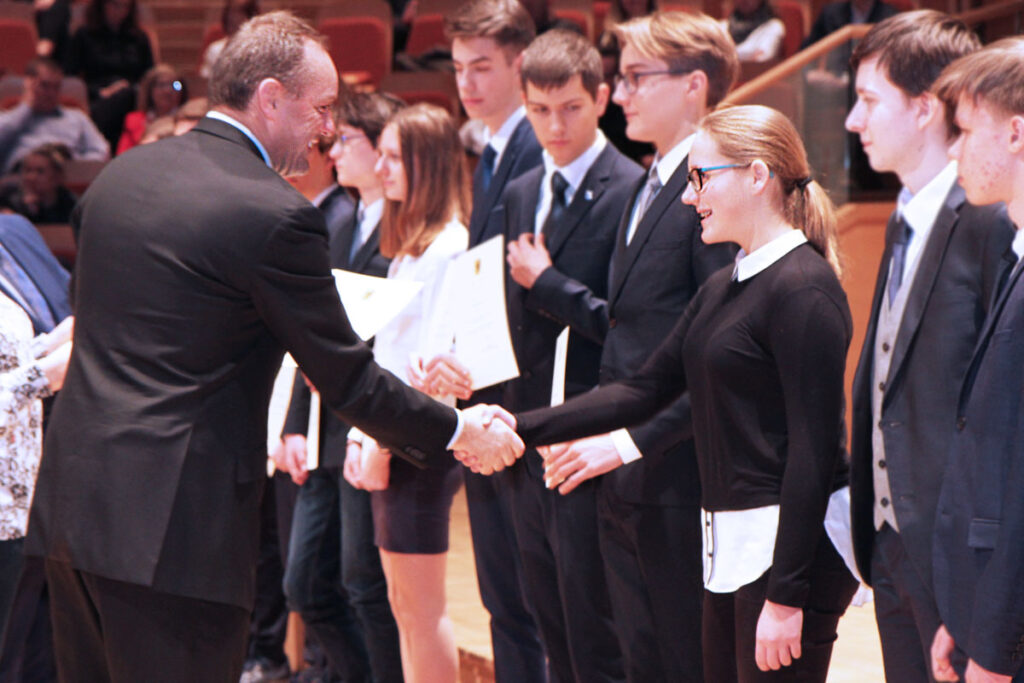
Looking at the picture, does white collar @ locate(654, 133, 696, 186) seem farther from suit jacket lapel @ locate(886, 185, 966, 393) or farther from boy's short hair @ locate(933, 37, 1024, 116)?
boy's short hair @ locate(933, 37, 1024, 116)

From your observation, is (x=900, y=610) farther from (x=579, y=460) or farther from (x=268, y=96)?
(x=268, y=96)

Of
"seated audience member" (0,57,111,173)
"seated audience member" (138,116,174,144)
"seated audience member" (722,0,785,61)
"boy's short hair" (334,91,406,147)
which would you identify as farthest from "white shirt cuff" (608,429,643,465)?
"seated audience member" (0,57,111,173)

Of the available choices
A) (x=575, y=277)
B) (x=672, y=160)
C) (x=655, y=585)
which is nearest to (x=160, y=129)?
(x=575, y=277)

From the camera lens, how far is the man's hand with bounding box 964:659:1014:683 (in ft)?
5.85

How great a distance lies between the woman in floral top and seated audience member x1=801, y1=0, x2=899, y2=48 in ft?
19.9

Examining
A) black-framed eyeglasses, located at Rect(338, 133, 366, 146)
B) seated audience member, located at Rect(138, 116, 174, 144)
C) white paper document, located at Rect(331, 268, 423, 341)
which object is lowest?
white paper document, located at Rect(331, 268, 423, 341)

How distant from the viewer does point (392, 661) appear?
368 centimetres

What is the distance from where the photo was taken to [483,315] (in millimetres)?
3143

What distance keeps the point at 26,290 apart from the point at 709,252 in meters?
1.73

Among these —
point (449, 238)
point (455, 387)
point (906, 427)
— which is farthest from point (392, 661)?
point (906, 427)

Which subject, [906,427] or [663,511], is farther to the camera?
[663,511]

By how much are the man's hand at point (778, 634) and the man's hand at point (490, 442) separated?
2.46ft

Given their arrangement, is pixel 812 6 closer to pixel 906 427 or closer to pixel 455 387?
pixel 455 387

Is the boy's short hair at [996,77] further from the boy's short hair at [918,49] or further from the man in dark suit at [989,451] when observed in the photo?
the boy's short hair at [918,49]
